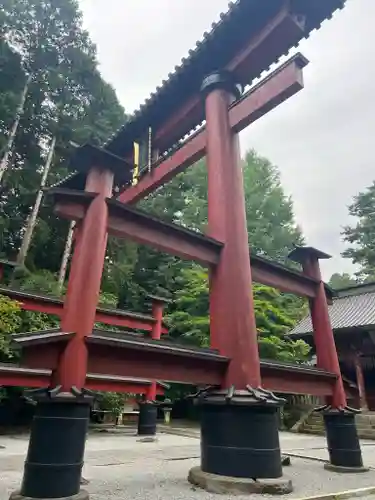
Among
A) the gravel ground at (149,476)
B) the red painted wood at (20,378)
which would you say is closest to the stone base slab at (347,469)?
the gravel ground at (149,476)

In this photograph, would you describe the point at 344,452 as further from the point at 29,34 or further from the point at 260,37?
the point at 29,34

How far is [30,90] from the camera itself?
15656 mm

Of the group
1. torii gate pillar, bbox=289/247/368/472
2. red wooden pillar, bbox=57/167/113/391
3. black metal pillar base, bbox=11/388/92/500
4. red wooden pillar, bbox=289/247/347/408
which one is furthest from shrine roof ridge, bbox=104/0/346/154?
black metal pillar base, bbox=11/388/92/500

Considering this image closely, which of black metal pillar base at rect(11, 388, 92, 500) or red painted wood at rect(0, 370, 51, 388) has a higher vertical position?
red painted wood at rect(0, 370, 51, 388)

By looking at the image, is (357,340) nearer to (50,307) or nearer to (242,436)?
(50,307)

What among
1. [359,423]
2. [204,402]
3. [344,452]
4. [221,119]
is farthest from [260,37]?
[359,423]

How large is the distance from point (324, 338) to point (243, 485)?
2.89m

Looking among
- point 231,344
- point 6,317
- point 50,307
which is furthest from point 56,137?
point 231,344

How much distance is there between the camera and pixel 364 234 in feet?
97.0

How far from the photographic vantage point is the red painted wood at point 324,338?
5.68 m

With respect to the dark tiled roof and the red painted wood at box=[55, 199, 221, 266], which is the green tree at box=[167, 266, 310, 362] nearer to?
the dark tiled roof

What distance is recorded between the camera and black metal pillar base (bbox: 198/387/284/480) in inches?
156

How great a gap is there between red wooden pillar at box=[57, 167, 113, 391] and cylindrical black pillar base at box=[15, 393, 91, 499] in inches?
7.2

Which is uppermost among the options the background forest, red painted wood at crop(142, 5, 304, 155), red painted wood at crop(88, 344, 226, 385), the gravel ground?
the background forest
